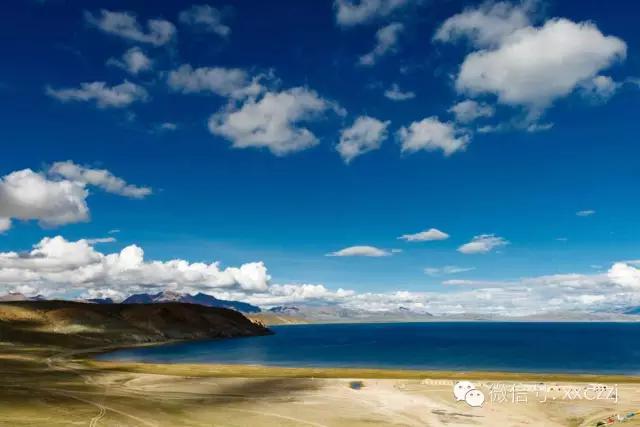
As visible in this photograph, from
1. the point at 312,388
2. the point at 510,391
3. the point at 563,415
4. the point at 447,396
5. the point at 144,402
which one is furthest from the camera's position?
the point at 312,388

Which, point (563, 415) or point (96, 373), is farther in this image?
point (96, 373)

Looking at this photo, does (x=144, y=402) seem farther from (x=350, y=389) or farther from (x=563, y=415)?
(x=563, y=415)

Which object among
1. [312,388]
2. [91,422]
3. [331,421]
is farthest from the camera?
[312,388]

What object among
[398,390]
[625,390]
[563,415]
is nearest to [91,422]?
[398,390]

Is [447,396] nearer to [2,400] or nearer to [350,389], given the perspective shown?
[350,389]

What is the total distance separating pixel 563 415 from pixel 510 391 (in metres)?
12.1

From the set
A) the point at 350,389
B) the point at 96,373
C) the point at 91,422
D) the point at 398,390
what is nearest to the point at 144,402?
the point at 91,422

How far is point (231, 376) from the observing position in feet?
230

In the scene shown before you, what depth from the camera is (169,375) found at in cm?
6938

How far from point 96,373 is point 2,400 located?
1245 inches

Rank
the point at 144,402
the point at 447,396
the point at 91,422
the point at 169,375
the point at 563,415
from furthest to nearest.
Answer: the point at 169,375
the point at 447,396
the point at 144,402
the point at 563,415
the point at 91,422

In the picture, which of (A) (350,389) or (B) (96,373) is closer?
(A) (350,389)

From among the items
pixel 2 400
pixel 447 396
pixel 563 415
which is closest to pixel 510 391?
pixel 447 396

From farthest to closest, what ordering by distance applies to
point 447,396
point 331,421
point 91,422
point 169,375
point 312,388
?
point 169,375
point 312,388
point 447,396
point 331,421
point 91,422
